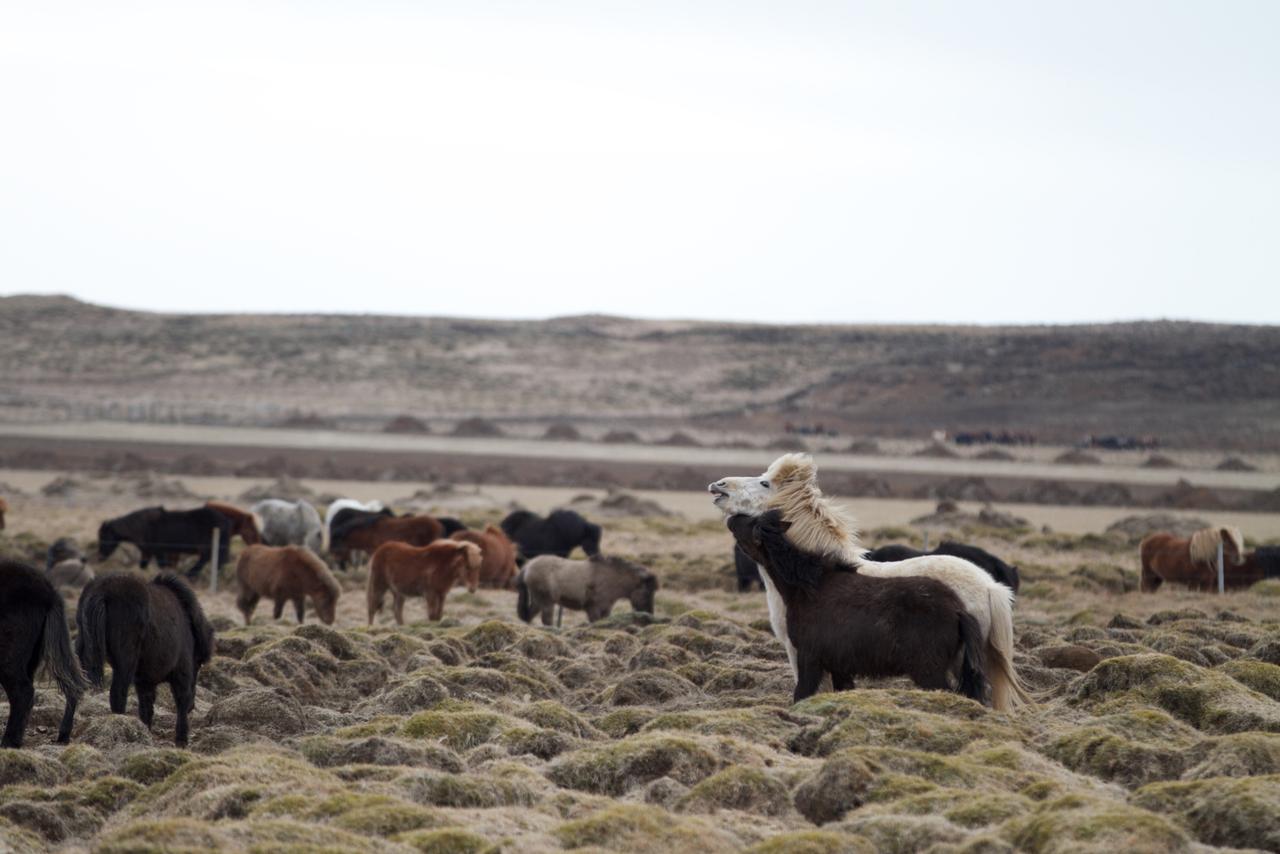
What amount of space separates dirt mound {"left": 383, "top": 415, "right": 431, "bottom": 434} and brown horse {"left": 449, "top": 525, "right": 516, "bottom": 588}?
52647 mm

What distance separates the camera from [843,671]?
10633 mm

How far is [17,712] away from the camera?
974cm

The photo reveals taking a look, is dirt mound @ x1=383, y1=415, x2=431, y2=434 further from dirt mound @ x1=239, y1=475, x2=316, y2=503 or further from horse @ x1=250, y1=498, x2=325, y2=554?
horse @ x1=250, y1=498, x2=325, y2=554

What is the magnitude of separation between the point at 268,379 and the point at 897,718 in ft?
296

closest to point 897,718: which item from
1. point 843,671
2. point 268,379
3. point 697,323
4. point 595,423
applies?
point 843,671

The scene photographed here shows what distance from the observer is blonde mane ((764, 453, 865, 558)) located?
433 inches

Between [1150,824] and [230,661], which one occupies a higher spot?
[1150,824]

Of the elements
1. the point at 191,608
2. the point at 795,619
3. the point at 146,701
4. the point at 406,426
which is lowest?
the point at 406,426

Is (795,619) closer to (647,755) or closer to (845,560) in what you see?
(845,560)

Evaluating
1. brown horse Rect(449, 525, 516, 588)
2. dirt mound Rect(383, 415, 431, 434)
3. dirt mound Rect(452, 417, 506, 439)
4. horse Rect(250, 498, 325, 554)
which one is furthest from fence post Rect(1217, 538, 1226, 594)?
dirt mound Rect(383, 415, 431, 434)

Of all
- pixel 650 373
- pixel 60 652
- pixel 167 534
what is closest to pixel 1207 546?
pixel 167 534

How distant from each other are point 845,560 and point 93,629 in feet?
18.7

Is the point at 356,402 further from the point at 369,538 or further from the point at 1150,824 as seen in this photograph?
the point at 1150,824

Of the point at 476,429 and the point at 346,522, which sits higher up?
the point at 346,522
